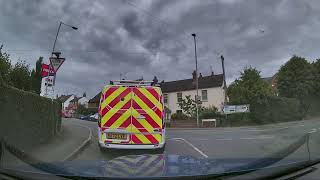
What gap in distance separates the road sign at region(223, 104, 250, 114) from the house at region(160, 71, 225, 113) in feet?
36.9

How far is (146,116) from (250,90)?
1428 inches

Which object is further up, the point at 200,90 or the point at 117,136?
the point at 200,90

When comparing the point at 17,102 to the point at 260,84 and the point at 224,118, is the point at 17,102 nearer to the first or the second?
the point at 224,118

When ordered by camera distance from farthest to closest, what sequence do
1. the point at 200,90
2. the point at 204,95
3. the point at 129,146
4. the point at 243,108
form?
1. the point at 200,90
2. the point at 204,95
3. the point at 243,108
4. the point at 129,146

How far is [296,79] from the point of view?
61531 mm

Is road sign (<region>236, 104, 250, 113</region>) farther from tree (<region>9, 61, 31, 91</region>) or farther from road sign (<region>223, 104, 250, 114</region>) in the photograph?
tree (<region>9, 61, 31, 91</region>)

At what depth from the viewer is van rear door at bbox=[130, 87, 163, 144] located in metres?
11.5

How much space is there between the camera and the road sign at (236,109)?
43.4m

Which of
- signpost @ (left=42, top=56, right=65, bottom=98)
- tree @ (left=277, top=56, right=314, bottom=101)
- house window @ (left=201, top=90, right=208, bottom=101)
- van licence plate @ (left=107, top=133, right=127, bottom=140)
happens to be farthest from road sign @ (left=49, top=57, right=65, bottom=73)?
tree @ (left=277, top=56, right=314, bottom=101)

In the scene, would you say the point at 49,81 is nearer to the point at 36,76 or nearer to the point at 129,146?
the point at 129,146

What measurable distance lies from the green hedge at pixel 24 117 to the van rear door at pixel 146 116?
3.03 meters

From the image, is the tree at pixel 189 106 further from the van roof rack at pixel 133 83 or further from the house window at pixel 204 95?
the van roof rack at pixel 133 83

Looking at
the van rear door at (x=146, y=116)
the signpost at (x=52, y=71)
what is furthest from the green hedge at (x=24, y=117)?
the van rear door at (x=146, y=116)

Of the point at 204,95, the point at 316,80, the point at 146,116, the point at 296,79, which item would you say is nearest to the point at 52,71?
the point at 146,116
